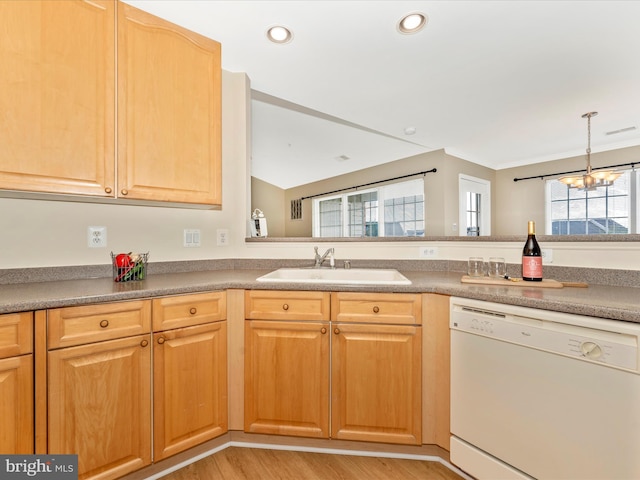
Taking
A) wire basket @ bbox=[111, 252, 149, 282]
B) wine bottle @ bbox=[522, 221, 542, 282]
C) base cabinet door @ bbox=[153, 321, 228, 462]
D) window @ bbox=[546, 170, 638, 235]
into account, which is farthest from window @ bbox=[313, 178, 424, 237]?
wire basket @ bbox=[111, 252, 149, 282]

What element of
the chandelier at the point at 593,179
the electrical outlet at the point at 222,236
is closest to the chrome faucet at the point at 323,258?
the electrical outlet at the point at 222,236

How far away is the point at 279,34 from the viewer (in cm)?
180

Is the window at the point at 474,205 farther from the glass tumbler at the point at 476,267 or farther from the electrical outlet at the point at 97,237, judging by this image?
the electrical outlet at the point at 97,237

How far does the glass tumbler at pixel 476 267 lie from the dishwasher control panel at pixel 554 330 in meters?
0.40

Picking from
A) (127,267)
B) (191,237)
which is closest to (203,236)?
(191,237)

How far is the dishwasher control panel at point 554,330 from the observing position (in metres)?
0.92

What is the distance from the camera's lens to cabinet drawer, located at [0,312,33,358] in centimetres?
100

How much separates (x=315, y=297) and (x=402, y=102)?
2171 millimetres

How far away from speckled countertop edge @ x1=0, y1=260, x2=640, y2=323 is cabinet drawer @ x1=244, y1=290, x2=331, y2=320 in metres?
0.04

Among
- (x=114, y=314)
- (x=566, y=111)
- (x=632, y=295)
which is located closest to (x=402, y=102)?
(x=566, y=111)

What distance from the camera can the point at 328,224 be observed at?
5590mm

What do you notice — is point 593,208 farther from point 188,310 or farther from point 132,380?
point 132,380

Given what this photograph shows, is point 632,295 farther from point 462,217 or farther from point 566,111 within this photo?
point 462,217

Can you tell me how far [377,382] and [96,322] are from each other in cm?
122
